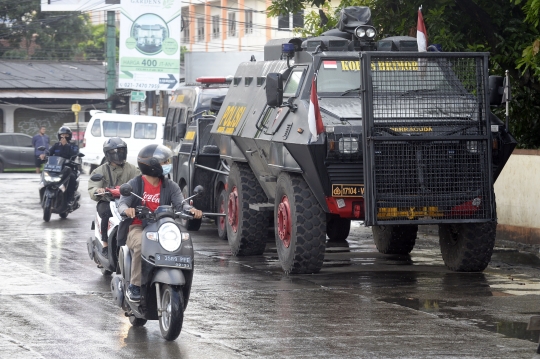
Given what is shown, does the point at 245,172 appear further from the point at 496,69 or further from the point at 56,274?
the point at 496,69

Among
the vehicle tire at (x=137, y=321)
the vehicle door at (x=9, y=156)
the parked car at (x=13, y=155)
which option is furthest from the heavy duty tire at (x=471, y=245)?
the vehicle door at (x=9, y=156)

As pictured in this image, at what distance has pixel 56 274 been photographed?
12.6 meters

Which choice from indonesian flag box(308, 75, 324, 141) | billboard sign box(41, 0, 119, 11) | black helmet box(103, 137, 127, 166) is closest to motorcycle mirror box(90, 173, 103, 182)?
black helmet box(103, 137, 127, 166)

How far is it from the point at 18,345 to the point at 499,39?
10706mm

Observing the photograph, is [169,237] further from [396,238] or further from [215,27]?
[215,27]

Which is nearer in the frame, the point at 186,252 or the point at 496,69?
the point at 186,252

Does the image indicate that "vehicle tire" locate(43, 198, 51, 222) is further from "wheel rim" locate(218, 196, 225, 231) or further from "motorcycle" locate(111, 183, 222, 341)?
"motorcycle" locate(111, 183, 222, 341)

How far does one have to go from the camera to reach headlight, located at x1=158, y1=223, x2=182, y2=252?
28.5ft

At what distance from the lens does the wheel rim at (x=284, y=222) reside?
40.9 feet

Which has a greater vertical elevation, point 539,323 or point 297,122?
point 297,122

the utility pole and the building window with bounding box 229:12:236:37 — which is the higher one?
the building window with bounding box 229:12:236:37

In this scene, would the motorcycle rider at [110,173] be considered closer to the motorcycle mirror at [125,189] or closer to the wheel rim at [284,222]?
the wheel rim at [284,222]

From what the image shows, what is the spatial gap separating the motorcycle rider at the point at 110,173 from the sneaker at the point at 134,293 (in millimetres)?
2540

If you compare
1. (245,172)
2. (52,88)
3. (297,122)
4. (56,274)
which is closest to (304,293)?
(297,122)
